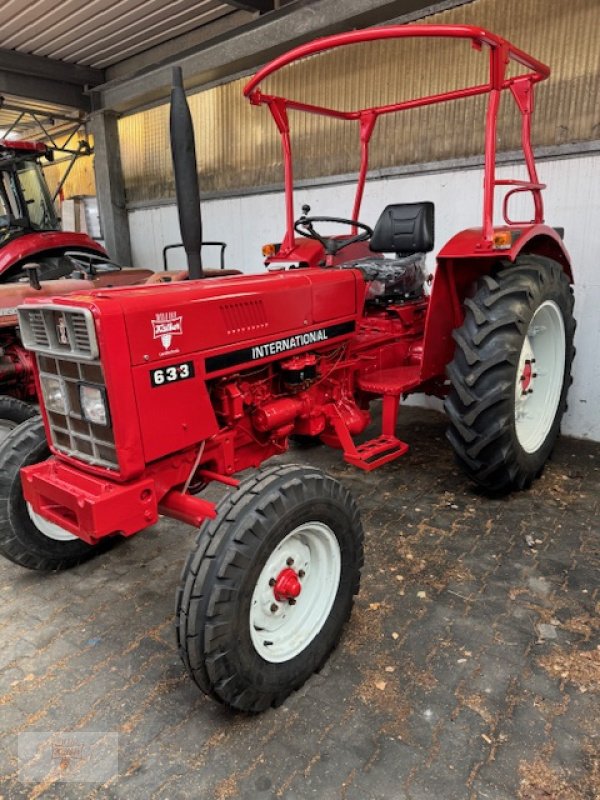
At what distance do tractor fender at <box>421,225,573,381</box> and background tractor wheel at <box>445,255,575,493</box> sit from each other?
151 mm

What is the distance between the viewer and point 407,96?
4.40m

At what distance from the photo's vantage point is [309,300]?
8.09 ft

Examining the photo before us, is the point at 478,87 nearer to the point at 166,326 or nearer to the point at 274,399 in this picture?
the point at 274,399

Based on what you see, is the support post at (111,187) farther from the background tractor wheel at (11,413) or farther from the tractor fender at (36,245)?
the background tractor wheel at (11,413)

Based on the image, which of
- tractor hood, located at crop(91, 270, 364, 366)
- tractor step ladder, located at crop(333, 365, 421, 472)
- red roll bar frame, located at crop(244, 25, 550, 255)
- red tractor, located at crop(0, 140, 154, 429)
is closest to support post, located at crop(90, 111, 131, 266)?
red tractor, located at crop(0, 140, 154, 429)

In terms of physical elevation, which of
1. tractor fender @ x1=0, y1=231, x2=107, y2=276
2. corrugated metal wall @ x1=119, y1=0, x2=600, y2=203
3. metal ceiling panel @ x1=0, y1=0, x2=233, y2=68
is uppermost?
metal ceiling panel @ x1=0, y1=0, x2=233, y2=68

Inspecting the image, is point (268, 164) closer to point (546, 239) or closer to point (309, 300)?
point (546, 239)

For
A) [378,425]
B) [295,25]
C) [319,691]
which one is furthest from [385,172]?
[319,691]

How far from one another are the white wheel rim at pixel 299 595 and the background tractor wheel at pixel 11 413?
2.23m

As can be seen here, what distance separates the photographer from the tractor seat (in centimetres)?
333

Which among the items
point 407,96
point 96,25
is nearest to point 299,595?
point 407,96

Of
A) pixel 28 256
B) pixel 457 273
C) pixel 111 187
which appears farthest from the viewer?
pixel 111 187

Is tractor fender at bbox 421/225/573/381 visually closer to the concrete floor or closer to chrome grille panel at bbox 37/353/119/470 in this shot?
the concrete floor

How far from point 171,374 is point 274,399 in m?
0.70
